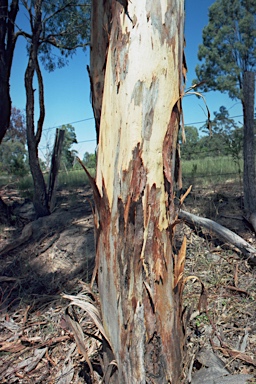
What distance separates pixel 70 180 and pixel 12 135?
82.5 ft

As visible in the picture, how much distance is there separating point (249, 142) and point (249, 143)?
0.5 inches

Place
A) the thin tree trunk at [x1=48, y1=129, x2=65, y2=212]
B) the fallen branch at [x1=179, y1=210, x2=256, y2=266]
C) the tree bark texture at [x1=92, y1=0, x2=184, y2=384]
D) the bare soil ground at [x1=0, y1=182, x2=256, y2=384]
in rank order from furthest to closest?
1. the thin tree trunk at [x1=48, y1=129, x2=65, y2=212]
2. the fallen branch at [x1=179, y1=210, x2=256, y2=266]
3. the bare soil ground at [x1=0, y1=182, x2=256, y2=384]
4. the tree bark texture at [x1=92, y1=0, x2=184, y2=384]

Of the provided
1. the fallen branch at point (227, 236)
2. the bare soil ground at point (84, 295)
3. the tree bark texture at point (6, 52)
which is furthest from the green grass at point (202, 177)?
the fallen branch at point (227, 236)

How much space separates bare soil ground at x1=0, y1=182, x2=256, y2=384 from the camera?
2.83 m

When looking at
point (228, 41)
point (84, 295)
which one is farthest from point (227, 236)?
point (228, 41)

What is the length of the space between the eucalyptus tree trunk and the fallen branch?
0.63m

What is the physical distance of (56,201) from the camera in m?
7.38

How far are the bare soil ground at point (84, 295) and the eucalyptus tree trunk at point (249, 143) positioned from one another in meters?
0.31

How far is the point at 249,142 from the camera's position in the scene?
4.81 metres

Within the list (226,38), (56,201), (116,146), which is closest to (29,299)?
(116,146)

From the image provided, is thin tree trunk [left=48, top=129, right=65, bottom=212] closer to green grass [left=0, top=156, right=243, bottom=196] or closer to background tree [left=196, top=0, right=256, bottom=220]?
green grass [left=0, top=156, right=243, bottom=196]

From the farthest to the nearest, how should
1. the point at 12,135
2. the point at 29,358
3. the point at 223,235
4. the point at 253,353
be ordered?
the point at 12,135 → the point at 223,235 → the point at 29,358 → the point at 253,353

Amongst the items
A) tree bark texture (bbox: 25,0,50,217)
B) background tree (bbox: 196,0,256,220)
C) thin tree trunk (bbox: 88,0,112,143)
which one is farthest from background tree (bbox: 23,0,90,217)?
background tree (bbox: 196,0,256,220)

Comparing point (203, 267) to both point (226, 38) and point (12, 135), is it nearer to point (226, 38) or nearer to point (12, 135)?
point (226, 38)
